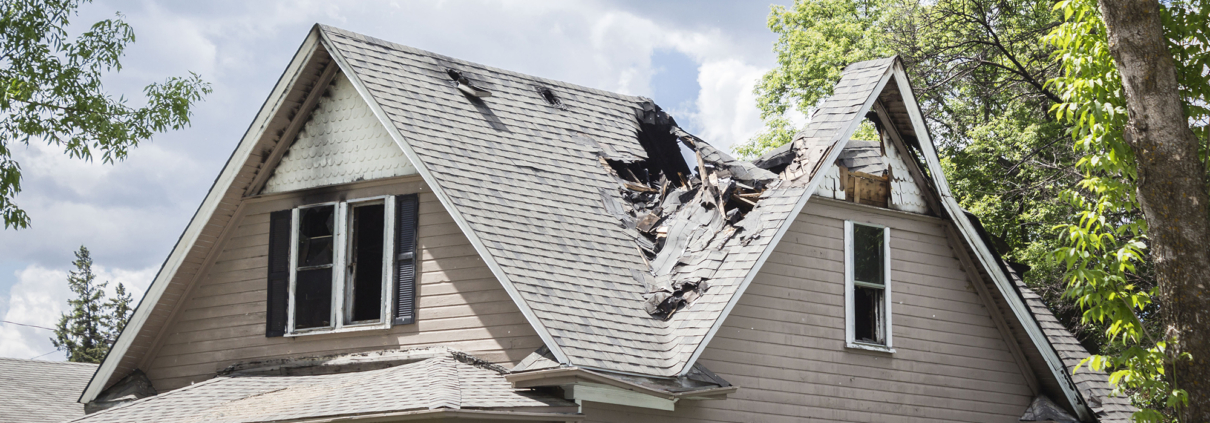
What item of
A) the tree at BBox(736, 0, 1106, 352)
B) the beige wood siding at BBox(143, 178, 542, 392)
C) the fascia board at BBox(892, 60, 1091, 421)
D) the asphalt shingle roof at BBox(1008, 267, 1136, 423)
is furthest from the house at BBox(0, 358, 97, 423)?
the tree at BBox(736, 0, 1106, 352)

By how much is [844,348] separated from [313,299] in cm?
610

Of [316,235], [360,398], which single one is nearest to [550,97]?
[316,235]

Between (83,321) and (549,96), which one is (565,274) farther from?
(83,321)

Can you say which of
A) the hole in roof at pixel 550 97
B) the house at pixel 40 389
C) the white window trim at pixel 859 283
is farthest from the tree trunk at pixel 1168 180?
the house at pixel 40 389

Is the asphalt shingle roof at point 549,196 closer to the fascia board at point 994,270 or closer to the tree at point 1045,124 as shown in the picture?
the fascia board at point 994,270

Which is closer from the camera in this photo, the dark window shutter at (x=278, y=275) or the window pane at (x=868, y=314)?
the dark window shutter at (x=278, y=275)

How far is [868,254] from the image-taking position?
13281mm

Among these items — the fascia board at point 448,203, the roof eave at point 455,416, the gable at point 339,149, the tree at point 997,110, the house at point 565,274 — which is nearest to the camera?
the roof eave at point 455,416

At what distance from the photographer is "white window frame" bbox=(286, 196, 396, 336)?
11852 mm

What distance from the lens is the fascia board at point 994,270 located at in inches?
518

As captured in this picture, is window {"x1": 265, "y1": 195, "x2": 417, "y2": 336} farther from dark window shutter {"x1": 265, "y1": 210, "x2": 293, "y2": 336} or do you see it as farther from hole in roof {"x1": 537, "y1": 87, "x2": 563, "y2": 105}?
hole in roof {"x1": 537, "y1": 87, "x2": 563, "y2": 105}

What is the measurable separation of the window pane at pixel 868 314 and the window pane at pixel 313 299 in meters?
6.13

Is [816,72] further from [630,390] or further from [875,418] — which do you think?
[630,390]

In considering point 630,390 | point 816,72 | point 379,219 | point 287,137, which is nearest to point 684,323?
point 630,390
